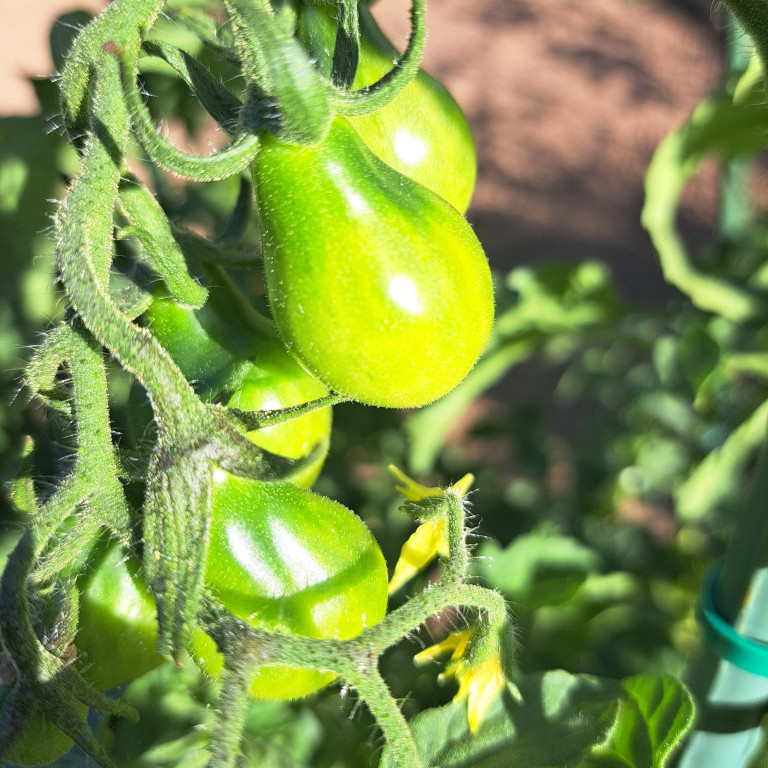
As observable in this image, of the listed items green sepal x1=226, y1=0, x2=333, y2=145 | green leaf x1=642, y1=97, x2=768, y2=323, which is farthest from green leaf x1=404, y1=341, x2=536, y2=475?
green sepal x1=226, y1=0, x2=333, y2=145

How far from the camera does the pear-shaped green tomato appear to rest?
0.35 metres

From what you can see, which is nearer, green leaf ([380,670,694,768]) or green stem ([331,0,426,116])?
green stem ([331,0,426,116])

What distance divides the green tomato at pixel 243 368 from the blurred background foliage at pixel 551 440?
72 millimetres

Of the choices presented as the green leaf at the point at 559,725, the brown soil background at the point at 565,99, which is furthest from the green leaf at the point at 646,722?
the brown soil background at the point at 565,99

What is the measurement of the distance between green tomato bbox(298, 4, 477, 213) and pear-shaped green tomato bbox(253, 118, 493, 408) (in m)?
0.06

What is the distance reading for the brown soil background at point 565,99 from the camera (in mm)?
2699

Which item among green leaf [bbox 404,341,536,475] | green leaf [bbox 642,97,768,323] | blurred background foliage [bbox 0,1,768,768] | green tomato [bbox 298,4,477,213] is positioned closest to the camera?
green tomato [bbox 298,4,477,213]

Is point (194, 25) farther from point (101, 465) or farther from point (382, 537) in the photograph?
point (382, 537)

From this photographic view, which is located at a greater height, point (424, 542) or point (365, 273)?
point (365, 273)

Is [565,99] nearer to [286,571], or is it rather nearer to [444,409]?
[444,409]

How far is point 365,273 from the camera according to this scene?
1.13ft

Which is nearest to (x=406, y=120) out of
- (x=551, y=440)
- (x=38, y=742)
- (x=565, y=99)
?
(x=38, y=742)

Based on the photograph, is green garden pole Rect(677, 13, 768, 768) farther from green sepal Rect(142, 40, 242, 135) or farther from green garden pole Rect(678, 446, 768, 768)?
green sepal Rect(142, 40, 242, 135)

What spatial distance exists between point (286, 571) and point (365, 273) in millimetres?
144
